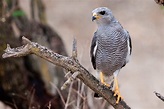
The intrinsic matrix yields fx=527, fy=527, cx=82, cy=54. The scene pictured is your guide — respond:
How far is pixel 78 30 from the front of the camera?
44.5 feet

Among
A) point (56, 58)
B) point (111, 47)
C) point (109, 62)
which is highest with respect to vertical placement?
point (56, 58)

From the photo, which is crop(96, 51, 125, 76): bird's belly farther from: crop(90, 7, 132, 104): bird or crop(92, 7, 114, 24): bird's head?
crop(92, 7, 114, 24): bird's head

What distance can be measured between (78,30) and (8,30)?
7.43 m

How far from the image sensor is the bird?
4.14 meters

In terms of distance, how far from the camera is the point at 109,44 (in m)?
4.18

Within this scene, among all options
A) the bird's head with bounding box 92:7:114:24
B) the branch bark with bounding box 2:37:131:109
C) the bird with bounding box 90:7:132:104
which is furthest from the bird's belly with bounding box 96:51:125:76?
the branch bark with bounding box 2:37:131:109

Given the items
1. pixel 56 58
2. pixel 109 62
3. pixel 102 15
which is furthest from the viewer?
pixel 109 62

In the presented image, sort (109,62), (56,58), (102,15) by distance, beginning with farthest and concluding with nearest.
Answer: (109,62) < (102,15) < (56,58)

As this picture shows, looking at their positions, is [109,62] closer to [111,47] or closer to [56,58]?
[111,47]

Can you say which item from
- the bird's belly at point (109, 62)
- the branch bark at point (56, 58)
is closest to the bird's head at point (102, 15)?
the bird's belly at point (109, 62)

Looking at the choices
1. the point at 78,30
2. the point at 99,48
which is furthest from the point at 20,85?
the point at 78,30

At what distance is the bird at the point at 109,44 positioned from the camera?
4145mm

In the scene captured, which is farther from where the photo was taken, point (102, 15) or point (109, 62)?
point (109, 62)

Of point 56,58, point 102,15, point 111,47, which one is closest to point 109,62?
point 111,47
